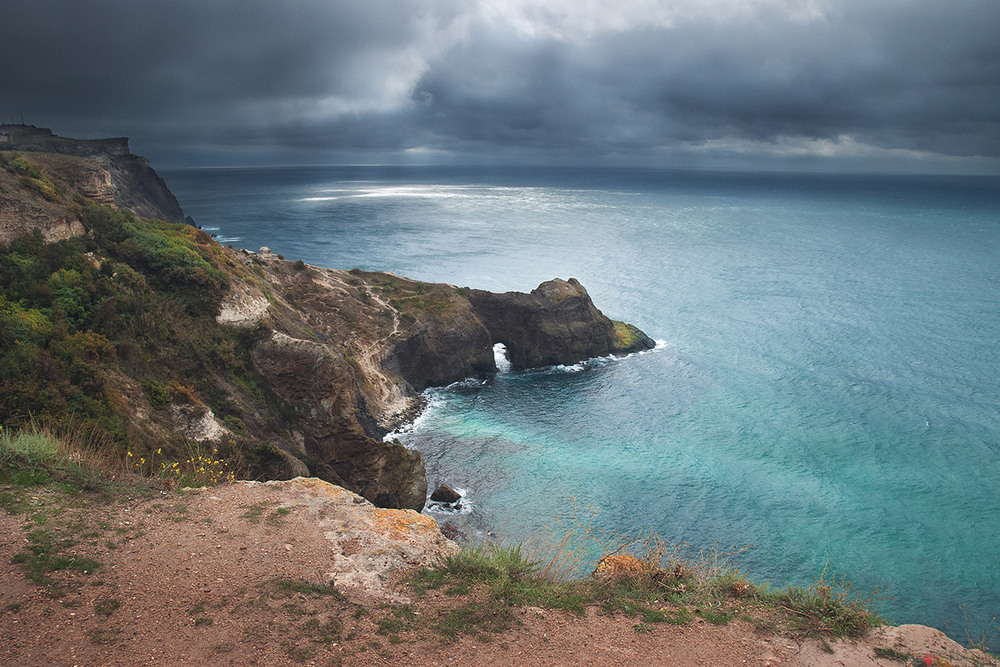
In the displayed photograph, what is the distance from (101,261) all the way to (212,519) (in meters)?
24.4

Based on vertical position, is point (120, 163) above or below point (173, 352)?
above

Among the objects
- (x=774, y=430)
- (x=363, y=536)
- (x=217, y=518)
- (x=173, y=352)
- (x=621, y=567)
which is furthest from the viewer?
(x=774, y=430)

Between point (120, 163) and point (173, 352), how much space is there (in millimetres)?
102810

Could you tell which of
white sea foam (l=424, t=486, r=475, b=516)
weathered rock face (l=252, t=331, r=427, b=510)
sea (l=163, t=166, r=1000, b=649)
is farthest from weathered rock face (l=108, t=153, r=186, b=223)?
white sea foam (l=424, t=486, r=475, b=516)

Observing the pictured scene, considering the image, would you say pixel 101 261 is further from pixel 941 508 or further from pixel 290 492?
pixel 941 508

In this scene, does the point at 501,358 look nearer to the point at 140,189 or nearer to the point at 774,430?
the point at 774,430

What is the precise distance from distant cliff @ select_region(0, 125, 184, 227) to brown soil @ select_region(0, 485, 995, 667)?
101 m

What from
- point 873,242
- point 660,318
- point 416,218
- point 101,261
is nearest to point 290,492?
point 101,261

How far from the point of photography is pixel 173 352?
28656 mm

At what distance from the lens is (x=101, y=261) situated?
29.5m

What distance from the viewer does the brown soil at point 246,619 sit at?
821cm

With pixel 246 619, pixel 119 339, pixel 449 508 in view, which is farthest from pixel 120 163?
pixel 246 619

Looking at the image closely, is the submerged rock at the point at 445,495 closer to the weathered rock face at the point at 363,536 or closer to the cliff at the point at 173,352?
the cliff at the point at 173,352

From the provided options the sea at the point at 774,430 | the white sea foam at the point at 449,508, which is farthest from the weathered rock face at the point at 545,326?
the white sea foam at the point at 449,508
